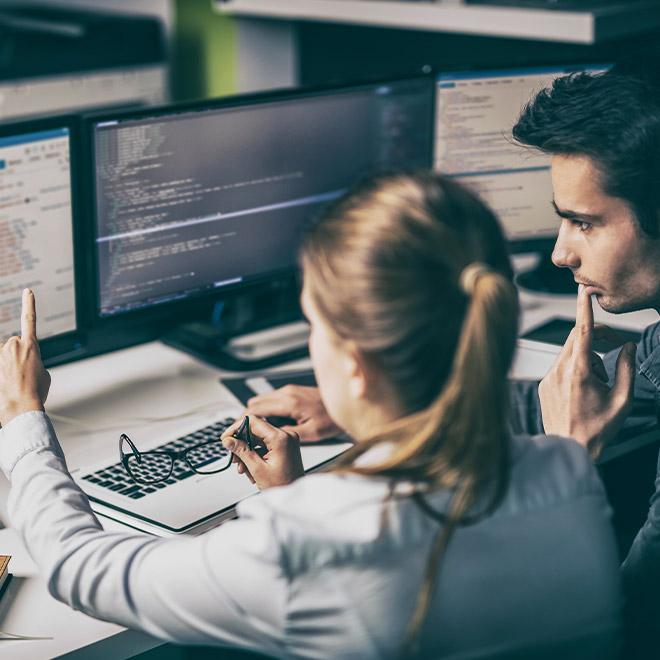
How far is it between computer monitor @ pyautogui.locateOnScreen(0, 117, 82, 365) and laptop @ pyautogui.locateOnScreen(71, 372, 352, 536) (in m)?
0.25

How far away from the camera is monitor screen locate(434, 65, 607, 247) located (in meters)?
1.98

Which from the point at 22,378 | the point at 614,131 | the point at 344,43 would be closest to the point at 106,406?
the point at 22,378

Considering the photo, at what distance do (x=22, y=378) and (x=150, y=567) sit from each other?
345mm

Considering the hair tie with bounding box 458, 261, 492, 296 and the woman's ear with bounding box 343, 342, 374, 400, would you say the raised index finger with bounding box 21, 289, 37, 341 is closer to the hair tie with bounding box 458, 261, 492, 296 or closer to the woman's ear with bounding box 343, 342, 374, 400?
the woman's ear with bounding box 343, 342, 374, 400

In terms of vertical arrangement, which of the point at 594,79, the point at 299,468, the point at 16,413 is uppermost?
the point at 594,79

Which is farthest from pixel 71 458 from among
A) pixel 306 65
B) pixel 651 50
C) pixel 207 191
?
pixel 306 65

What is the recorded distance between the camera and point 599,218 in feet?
4.77

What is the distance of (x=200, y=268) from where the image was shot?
178cm

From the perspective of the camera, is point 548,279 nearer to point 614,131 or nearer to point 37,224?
point 614,131

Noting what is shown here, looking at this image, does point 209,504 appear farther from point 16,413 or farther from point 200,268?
point 200,268

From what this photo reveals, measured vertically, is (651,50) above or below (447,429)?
above

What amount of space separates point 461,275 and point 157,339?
1041mm

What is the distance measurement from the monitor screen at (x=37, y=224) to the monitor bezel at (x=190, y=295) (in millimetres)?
32

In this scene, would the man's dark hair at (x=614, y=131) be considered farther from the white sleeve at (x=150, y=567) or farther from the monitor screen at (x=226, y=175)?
the white sleeve at (x=150, y=567)
